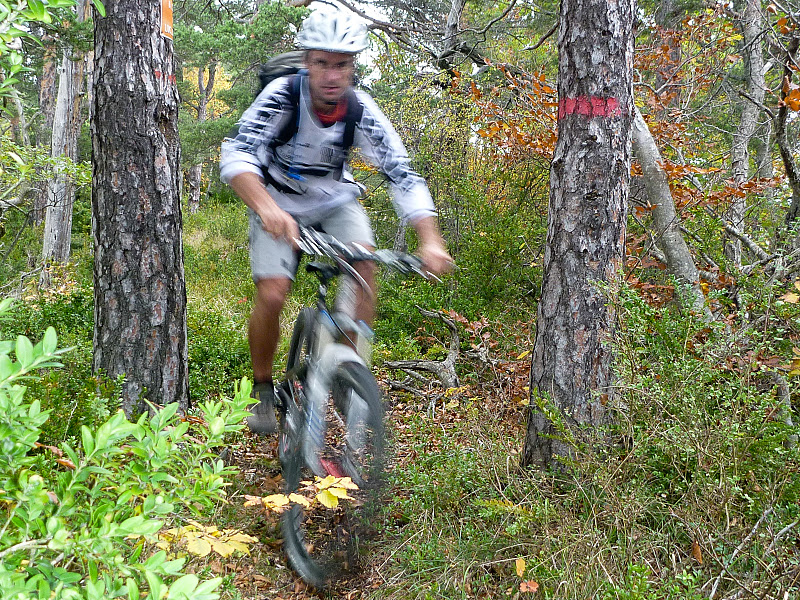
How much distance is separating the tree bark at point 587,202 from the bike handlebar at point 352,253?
965mm

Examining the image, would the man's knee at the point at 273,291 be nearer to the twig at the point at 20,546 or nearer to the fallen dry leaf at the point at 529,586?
the fallen dry leaf at the point at 529,586

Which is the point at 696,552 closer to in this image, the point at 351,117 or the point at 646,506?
the point at 646,506

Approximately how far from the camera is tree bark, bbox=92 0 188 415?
332cm

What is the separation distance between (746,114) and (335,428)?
31.0 feet

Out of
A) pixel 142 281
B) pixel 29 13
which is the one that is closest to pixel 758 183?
pixel 142 281

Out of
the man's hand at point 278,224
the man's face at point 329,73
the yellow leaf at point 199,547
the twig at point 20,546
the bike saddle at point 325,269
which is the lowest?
the yellow leaf at point 199,547

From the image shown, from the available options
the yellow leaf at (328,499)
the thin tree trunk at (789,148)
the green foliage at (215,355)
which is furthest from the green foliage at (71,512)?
the thin tree trunk at (789,148)

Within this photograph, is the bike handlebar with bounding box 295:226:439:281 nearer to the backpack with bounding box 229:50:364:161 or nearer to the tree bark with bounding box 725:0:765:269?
the backpack with bounding box 229:50:364:161

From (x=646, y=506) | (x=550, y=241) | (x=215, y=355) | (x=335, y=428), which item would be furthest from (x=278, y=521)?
(x=215, y=355)

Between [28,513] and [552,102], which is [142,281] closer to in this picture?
[28,513]

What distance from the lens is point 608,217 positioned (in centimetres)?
301

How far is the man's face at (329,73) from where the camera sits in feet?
8.89

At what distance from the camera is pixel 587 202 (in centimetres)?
300

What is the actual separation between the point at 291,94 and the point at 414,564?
7.13 ft
